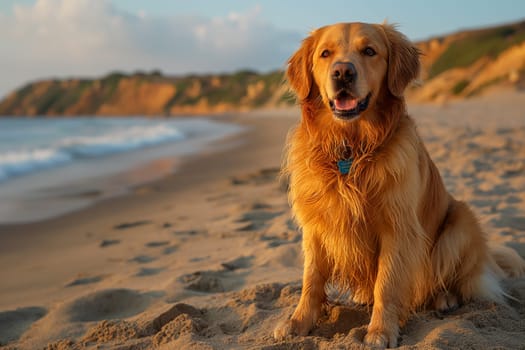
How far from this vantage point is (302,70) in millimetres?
3104

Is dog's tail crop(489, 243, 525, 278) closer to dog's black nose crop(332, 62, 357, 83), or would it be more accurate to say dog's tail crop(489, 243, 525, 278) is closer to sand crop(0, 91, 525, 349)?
sand crop(0, 91, 525, 349)

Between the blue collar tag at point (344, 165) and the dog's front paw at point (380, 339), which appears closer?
the dog's front paw at point (380, 339)

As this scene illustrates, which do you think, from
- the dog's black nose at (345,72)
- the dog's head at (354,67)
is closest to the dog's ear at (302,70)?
the dog's head at (354,67)

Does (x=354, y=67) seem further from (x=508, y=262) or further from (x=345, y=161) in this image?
(x=508, y=262)

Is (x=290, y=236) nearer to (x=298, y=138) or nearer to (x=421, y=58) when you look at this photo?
(x=298, y=138)

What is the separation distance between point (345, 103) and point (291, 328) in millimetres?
1235

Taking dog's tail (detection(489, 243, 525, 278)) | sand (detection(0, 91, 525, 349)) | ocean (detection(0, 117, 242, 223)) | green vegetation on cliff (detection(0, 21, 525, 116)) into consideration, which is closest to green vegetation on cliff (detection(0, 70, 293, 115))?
green vegetation on cliff (detection(0, 21, 525, 116))

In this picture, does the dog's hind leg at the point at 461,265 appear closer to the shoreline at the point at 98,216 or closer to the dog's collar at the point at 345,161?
the dog's collar at the point at 345,161

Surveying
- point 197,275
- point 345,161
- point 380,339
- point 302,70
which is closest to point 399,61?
point 302,70

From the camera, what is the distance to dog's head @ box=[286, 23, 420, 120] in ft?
8.94

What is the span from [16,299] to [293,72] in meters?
2.50

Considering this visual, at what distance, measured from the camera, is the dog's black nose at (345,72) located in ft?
8.75

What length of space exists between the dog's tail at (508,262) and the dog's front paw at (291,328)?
1475mm

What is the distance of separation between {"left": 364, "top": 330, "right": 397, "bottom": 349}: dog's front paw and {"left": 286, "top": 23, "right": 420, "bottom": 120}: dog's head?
113 cm
